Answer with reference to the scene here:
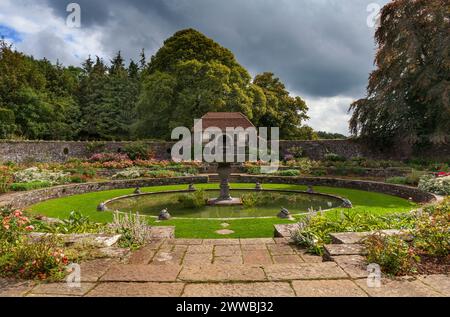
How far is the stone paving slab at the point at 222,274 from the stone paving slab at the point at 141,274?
0.11 metres

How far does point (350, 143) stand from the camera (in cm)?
2327

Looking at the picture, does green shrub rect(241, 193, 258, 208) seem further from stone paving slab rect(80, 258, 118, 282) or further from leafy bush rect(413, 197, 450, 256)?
stone paving slab rect(80, 258, 118, 282)

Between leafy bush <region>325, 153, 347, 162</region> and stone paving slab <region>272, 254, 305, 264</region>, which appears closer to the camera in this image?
stone paving slab <region>272, 254, 305, 264</region>

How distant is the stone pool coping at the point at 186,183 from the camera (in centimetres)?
1063

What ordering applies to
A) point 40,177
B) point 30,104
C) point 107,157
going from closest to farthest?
point 40,177 < point 107,157 < point 30,104

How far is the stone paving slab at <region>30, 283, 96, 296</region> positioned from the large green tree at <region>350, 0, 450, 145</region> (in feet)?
69.3

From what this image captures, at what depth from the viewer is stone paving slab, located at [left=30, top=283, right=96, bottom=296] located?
8.95 feet

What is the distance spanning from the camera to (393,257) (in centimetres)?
323

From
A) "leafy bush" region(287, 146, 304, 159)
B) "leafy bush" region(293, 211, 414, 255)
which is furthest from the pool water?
"leafy bush" region(287, 146, 304, 159)

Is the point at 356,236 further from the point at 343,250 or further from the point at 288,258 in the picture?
the point at 288,258

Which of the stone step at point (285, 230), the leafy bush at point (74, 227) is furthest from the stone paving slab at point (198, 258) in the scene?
the leafy bush at point (74, 227)

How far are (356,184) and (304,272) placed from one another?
487 inches

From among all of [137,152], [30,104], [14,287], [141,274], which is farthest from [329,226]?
[30,104]
